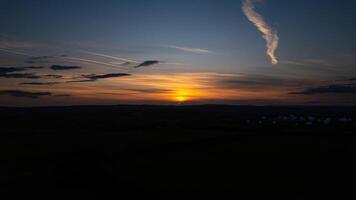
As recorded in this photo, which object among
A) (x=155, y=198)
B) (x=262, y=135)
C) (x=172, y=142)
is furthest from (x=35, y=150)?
(x=262, y=135)

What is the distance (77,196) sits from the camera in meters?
12.9

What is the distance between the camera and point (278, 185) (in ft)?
47.6

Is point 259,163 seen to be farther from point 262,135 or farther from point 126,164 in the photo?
point 262,135

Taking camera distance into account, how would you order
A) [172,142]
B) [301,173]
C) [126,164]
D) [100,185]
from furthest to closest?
[172,142]
[126,164]
[301,173]
[100,185]

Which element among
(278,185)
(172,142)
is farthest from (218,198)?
(172,142)

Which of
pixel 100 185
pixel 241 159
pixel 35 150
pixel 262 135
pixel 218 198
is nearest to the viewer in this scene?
pixel 218 198

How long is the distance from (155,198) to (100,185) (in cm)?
293

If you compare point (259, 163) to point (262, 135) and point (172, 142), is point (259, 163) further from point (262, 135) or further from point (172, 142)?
point (262, 135)

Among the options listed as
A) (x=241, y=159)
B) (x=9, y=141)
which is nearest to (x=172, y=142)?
(x=241, y=159)

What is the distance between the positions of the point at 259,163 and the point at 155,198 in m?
8.59

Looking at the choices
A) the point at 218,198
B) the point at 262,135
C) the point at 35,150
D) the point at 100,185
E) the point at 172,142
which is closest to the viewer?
the point at 218,198

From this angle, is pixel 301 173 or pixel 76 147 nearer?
pixel 301 173

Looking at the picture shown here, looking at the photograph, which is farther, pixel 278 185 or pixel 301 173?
pixel 301 173

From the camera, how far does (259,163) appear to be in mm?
19188
